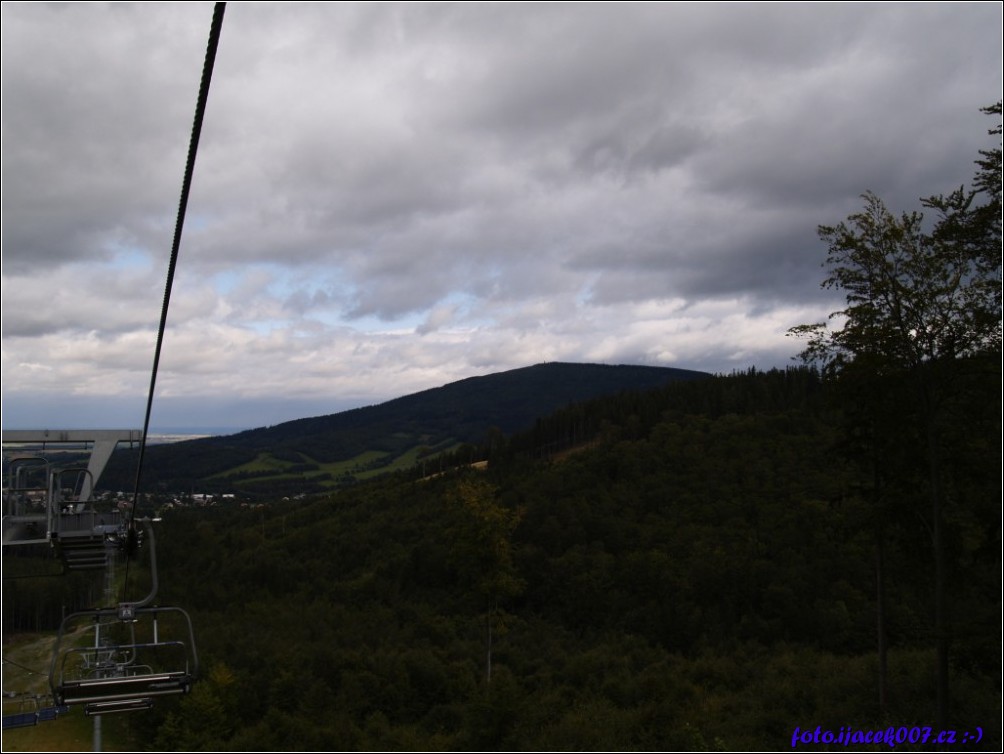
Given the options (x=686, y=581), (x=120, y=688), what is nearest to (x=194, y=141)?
(x=120, y=688)

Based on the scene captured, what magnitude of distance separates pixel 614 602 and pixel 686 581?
12.4 ft

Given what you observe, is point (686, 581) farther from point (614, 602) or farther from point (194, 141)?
point (194, 141)

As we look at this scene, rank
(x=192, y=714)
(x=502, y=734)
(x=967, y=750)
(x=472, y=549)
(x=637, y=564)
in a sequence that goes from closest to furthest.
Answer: (x=967, y=750)
(x=502, y=734)
(x=192, y=714)
(x=472, y=549)
(x=637, y=564)

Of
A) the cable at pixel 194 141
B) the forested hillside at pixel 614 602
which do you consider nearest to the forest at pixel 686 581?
the forested hillside at pixel 614 602

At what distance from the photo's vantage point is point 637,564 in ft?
128

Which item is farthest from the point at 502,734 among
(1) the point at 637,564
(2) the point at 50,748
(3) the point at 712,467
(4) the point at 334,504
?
(4) the point at 334,504

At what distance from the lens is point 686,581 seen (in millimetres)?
36406

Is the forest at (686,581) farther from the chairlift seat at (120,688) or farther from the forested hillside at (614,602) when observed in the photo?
the chairlift seat at (120,688)

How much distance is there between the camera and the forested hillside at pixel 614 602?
58.7 ft

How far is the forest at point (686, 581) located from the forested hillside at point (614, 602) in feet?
0.39

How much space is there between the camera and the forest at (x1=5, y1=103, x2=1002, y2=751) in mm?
13648

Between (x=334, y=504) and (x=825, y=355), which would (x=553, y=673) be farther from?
(x=334, y=504)

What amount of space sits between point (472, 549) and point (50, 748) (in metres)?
15.6

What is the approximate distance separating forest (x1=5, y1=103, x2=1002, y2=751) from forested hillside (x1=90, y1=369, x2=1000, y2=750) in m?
0.12
